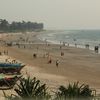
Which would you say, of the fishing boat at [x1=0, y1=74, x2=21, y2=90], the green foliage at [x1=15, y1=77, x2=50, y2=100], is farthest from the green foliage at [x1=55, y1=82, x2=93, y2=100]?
the fishing boat at [x1=0, y1=74, x2=21, y2=90]

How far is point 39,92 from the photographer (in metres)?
12.3

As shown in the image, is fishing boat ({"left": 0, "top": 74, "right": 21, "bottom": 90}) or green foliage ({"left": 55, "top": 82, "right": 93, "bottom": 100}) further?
fishing boat ({"left": 0, "top": 74, "right": 21, "bottom": 90})

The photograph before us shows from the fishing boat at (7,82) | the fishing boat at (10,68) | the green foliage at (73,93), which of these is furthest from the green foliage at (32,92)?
the fishing boat at (10,68)

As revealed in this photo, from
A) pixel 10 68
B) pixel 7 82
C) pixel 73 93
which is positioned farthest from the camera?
pixel 10 68

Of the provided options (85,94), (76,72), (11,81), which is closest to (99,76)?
(76,72)

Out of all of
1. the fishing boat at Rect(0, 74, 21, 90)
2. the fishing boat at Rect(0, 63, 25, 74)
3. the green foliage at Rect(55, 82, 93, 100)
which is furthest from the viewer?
the fishing boat at Rect(0, 63, 25, 74)

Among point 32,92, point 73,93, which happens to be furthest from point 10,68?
point 73,93

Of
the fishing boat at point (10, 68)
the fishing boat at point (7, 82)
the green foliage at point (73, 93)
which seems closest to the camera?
the green foliage at point (73, 93)

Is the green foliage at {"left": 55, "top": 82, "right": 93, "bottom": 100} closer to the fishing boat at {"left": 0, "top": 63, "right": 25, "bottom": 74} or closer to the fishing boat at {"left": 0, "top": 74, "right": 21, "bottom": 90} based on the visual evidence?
the fishing boat at {"left": 0, "top": 74, "right": 21, "bottom": 90}

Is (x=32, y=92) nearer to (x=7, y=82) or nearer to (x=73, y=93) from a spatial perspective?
(x=73, y=93)

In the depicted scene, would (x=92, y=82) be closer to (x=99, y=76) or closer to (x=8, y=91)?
(x=99, y=76)

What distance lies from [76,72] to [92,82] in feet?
21.5

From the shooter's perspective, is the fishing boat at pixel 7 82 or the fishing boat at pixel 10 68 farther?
the fishing boat at pixel 10 68

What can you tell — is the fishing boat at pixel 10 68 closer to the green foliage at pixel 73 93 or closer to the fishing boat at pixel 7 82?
the fishing boat at pixel 7 82
